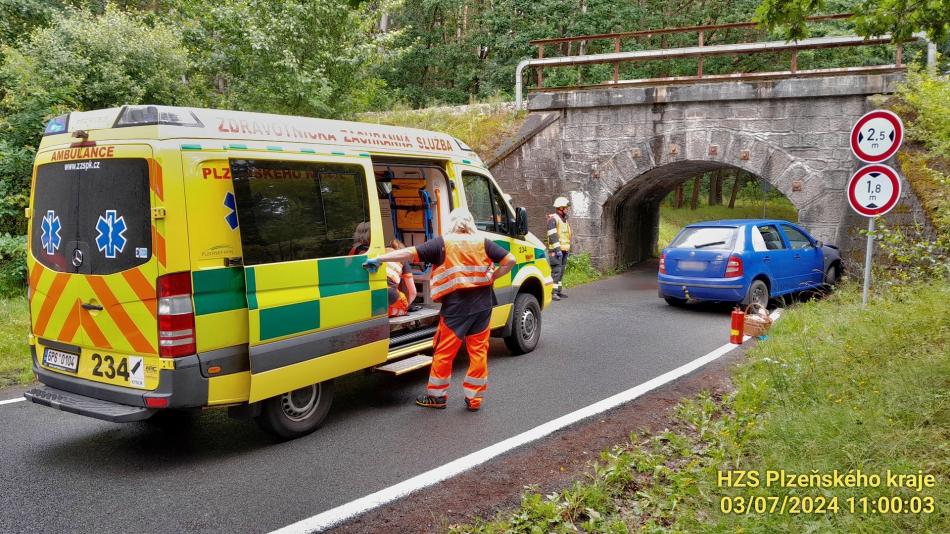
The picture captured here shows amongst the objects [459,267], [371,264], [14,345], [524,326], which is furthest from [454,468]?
[14,345]

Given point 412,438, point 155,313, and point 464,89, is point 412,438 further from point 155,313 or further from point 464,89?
point 464,89

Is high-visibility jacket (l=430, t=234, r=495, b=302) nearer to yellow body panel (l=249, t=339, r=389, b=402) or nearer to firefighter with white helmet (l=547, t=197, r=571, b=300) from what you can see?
yellow body panel (l=249, t=339, r=389, b=402)

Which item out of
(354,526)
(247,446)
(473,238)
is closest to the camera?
(354,526)

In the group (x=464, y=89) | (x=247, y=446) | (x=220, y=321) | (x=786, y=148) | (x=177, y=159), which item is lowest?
(x=247, y=446)

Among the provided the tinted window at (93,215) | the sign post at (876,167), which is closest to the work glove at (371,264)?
the tinted window at (93,215)

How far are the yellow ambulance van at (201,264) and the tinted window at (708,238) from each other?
644 cm

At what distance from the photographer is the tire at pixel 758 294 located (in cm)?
989

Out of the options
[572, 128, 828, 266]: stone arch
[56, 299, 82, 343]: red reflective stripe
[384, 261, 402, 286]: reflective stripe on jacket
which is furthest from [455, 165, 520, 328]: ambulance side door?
[572, 128, 828, 266]: stone arch

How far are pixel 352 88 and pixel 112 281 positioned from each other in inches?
445

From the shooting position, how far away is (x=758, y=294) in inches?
398

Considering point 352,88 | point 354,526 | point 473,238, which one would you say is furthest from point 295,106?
point 354,526

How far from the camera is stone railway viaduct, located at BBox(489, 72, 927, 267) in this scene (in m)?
12.4

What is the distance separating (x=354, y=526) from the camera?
3.57 meters

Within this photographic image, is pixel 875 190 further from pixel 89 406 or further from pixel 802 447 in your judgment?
pixel 89 406
